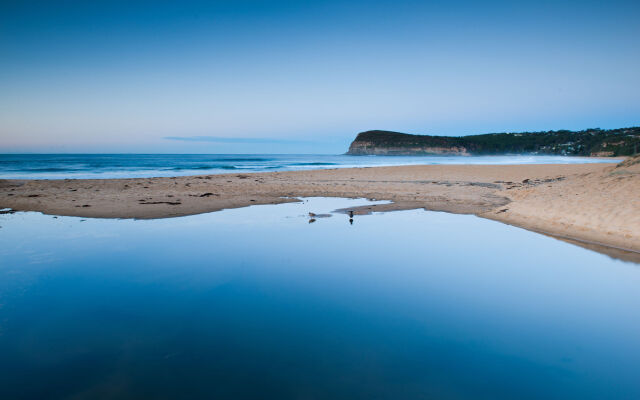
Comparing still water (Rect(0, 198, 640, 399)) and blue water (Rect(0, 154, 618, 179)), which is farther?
blue water (Rect(0, 154, 618, 179))

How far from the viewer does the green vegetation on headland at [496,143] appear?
98625mm

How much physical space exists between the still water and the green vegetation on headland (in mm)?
99295

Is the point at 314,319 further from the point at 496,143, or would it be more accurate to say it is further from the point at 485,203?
the point at 496,143

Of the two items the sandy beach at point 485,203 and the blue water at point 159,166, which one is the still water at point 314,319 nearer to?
the sandy beach at point 485,203

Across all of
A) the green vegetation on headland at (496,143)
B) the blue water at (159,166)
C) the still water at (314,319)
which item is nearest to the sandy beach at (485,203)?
the still water at (314,319)

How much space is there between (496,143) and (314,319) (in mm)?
139381

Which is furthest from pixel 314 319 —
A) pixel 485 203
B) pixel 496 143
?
pixel 496 143

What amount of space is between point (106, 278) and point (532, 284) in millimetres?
6909

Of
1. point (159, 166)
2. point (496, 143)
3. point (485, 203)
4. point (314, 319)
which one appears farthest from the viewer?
point (496, 143)

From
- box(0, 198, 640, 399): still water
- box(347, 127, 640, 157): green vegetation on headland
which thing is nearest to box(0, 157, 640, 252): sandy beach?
box(0, 198, 640, 399): still water

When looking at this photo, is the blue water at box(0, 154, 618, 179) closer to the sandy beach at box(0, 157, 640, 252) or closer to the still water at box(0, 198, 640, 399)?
the sandy beach at box(0, 157, 640, 252)

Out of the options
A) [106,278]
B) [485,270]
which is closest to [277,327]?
[106,278]

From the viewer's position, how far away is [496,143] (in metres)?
128

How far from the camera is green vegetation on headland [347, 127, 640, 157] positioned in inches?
3883
